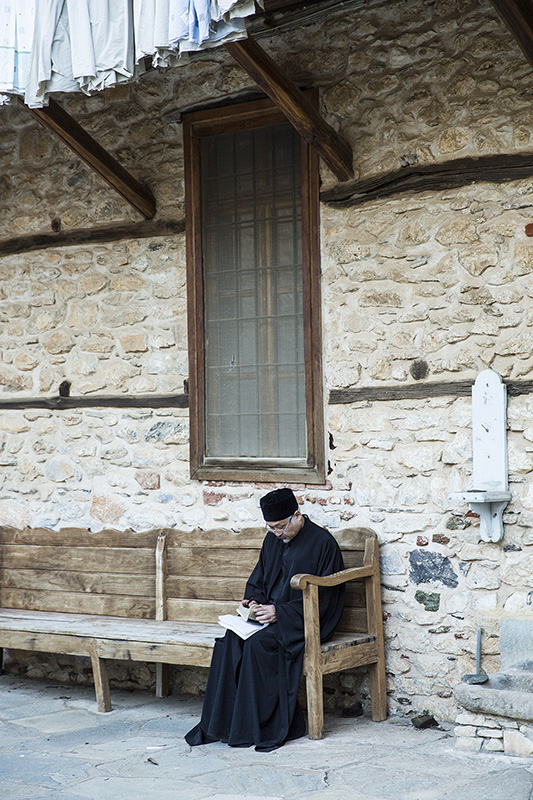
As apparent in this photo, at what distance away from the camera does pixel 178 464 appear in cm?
569

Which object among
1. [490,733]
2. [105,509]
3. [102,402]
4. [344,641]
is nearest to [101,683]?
[105,509]

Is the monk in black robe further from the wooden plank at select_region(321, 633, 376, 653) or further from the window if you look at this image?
the window

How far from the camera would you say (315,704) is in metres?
4.51

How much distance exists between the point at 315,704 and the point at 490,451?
161cm

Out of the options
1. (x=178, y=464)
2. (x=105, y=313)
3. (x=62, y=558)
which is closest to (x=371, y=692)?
(x=178, y=464)

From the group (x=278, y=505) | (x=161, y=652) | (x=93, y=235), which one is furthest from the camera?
(x=93, y=235)

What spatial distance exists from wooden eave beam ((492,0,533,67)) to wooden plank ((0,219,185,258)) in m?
2.40

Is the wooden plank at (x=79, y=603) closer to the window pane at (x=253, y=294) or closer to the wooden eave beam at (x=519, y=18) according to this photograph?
the window pane at (x=253, y=294)

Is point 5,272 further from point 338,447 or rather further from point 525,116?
point 525,116

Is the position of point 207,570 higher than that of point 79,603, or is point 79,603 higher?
point 207,570

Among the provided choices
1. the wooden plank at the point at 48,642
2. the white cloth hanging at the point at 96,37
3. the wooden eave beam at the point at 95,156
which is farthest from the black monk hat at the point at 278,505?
the white cloth hanging at the point at 96,37

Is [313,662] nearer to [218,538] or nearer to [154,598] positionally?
[218,538]

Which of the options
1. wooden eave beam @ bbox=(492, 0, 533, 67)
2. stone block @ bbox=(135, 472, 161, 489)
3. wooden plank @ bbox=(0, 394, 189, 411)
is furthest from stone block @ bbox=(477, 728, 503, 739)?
wooden eave beam @ bbox=(492, 0, 533, 67)

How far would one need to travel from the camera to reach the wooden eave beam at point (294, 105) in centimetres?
439
